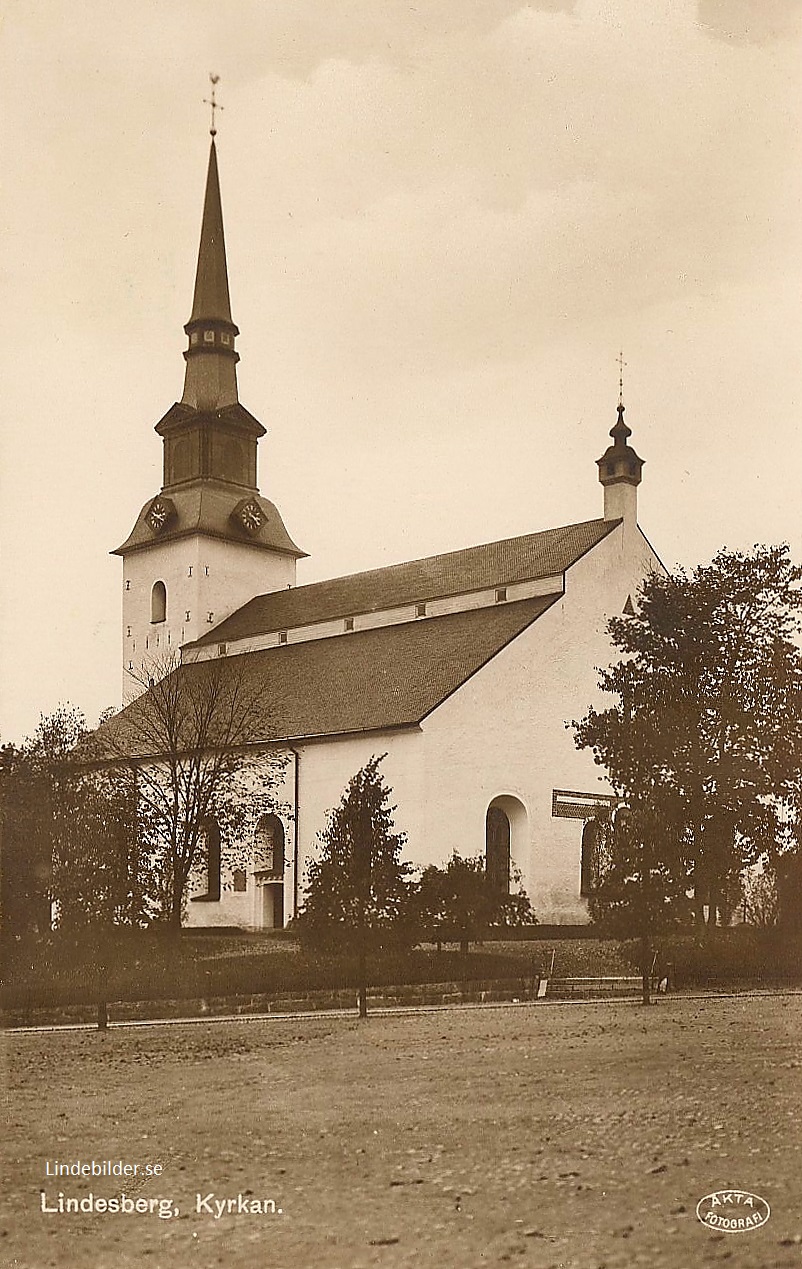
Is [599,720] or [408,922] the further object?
[599,720]

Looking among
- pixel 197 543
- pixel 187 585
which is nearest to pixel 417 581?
pixel 197 543

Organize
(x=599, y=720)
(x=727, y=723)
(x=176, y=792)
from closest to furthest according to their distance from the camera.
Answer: (x=727, y=723)
(x=599, y=720)
(x=176, y=792)

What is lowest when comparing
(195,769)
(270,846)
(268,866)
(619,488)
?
(268,866)

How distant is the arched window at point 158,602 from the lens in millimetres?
49188

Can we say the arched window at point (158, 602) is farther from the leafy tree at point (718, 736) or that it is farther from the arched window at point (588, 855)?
the leafy tree at point (718, 736)

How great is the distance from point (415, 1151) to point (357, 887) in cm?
1084

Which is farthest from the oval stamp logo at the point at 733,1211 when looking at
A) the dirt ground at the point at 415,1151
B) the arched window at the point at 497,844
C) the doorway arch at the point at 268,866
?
the doorway arch at the point at 268,866

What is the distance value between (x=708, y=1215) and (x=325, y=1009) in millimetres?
12074

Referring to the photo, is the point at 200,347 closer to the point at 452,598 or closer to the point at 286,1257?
the point at 452,598

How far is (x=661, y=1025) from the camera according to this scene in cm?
1700

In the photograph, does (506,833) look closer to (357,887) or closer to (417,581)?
(417,581)

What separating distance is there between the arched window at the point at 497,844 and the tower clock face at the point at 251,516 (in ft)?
60.3

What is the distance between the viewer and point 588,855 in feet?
113

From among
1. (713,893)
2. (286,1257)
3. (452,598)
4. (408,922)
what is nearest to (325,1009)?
(408,922)
